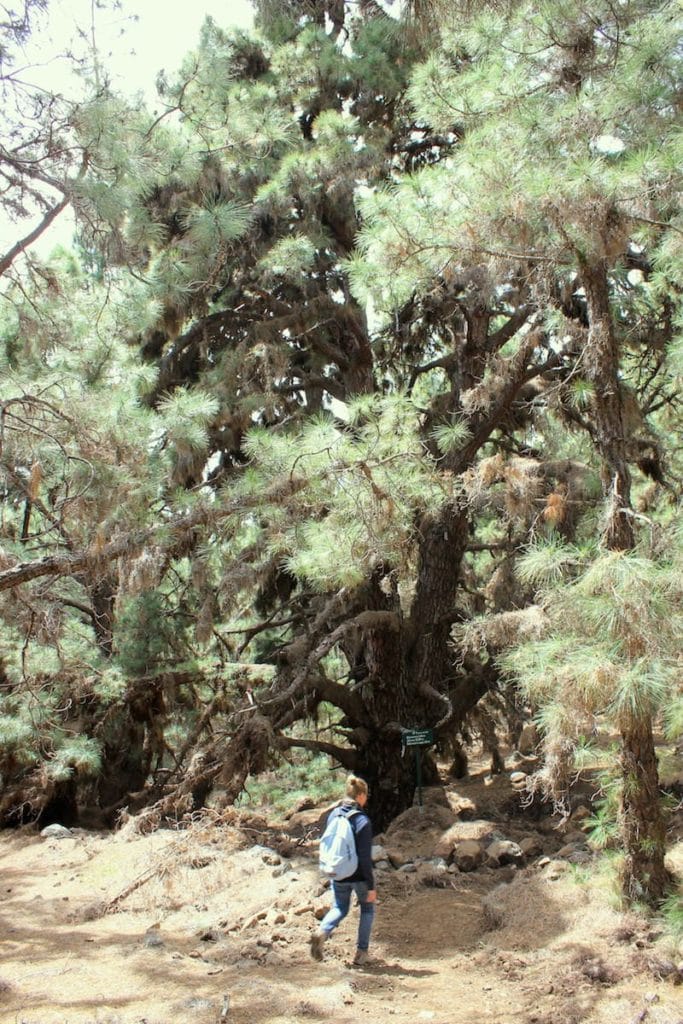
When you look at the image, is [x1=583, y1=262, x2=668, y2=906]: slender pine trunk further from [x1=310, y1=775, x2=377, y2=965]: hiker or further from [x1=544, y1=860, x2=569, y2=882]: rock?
[x1=310, y1=775, x2=377, y2=965]: hiker

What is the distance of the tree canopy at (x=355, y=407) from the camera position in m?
4.61

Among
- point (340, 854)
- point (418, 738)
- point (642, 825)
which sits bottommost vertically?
point (340, 854)

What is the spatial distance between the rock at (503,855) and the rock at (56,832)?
4084 mm

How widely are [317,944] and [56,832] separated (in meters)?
4.51

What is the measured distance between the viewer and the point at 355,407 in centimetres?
605

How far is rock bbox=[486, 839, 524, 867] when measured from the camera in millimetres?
6367

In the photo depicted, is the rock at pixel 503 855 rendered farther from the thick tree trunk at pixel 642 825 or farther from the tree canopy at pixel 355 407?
the thick tree trunk at pixel 642 825

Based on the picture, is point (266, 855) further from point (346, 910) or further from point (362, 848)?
point (362, 848)

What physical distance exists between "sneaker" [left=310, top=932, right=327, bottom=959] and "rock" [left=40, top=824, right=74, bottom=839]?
13.8 ft

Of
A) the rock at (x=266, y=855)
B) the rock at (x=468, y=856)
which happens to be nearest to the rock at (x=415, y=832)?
the rock at (x=468, y=856)

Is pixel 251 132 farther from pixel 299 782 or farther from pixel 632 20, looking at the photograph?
pixel 299 782

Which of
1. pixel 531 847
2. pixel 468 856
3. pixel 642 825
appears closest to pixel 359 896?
pixel 642 825

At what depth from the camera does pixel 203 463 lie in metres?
7.59

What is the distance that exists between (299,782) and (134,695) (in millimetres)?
3932
